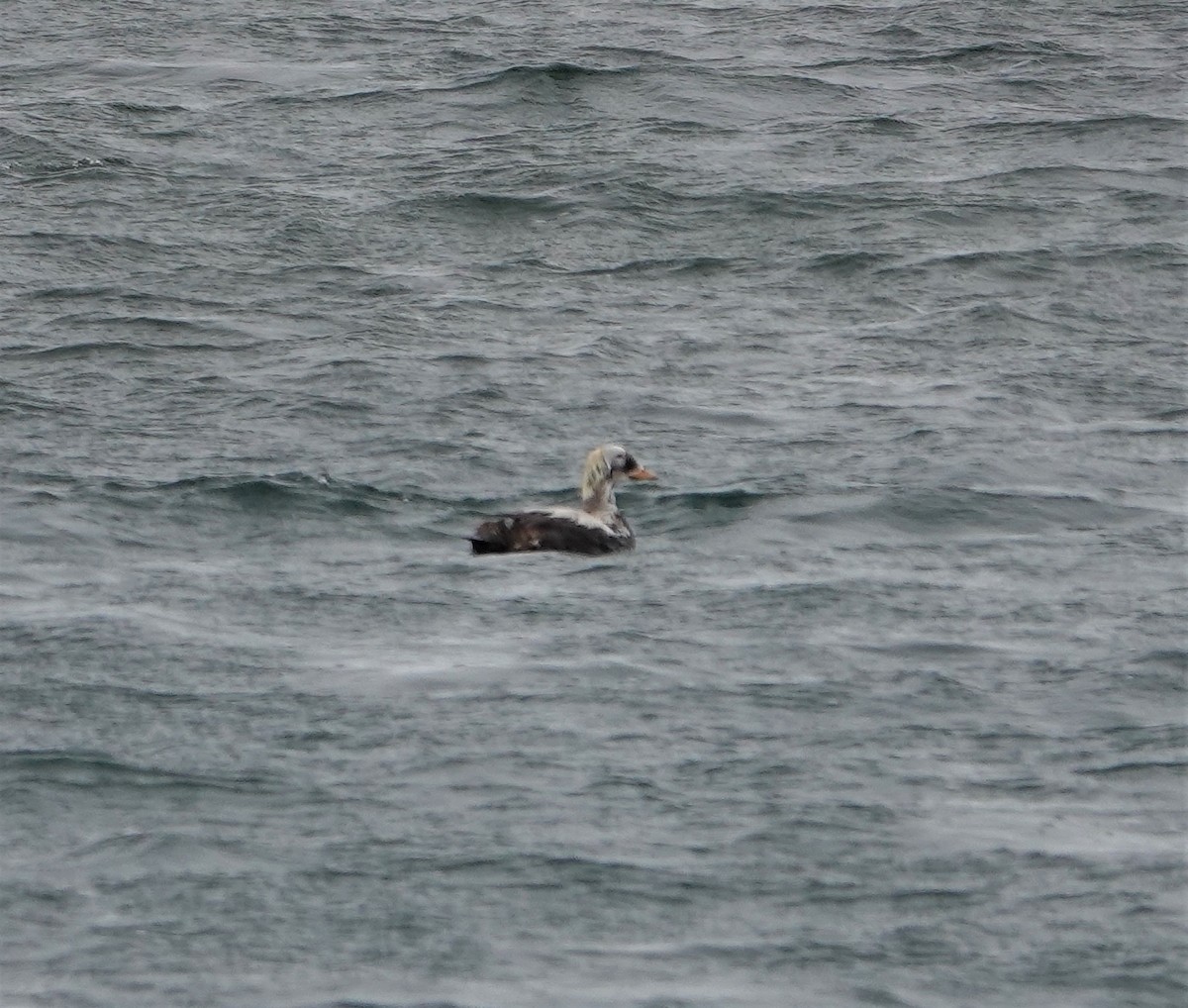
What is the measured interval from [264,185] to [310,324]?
9.95 ft

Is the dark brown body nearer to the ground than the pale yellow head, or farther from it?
nearer to the ground

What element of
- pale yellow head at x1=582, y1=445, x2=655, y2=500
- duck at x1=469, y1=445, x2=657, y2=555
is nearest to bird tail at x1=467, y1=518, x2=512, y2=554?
duck at x1=469, y1=445, x2=657, y2=555

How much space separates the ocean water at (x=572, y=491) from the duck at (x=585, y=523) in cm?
15

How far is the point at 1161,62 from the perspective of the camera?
22.9m

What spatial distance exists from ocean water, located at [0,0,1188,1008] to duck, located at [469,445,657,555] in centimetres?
15

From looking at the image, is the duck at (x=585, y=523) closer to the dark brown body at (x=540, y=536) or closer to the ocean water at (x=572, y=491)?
the dark brown body at (x=540, y=536)

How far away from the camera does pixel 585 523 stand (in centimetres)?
1383

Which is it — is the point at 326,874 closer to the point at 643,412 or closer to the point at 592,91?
the point at 643,412

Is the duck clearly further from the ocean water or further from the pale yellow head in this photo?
the ocean water

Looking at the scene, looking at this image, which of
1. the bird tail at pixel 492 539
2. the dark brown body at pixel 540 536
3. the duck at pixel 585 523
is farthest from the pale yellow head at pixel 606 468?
the bird tail at pixel 492 539

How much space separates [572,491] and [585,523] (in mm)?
1101

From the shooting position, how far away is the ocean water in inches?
375

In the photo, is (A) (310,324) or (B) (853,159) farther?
(B) (853,159)

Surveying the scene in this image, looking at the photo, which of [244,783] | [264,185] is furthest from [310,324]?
[244,783]
